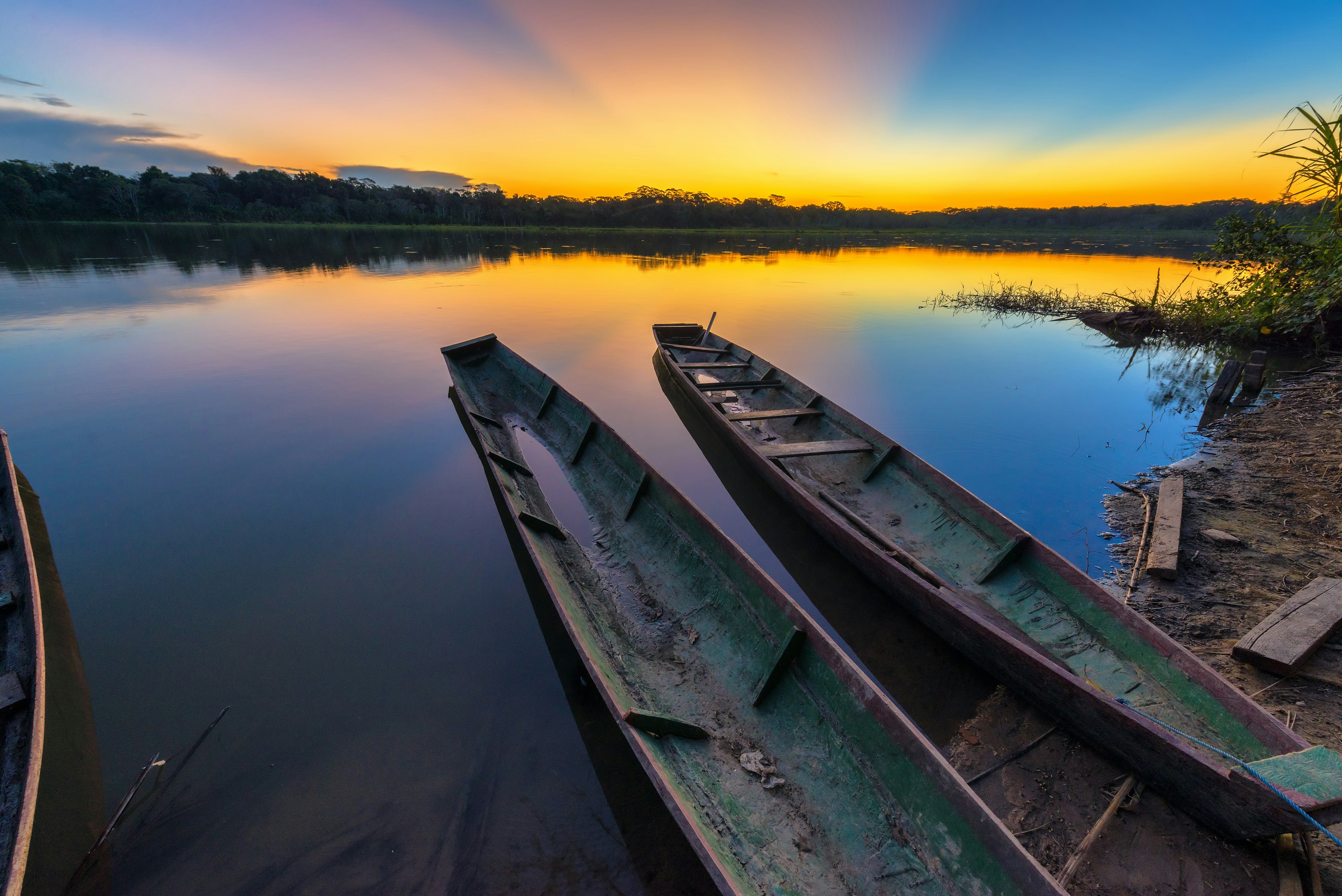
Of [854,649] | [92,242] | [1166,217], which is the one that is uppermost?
[1166,217]

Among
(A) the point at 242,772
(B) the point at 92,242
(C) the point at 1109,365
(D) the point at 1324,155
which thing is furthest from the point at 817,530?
(B) the point at 92,242

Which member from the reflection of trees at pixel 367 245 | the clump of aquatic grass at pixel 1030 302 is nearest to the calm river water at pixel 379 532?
the clump of aquatic grass at pixel 1030 302

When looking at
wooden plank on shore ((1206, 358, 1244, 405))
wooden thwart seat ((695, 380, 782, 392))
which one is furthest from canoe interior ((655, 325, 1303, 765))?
wooden plank on shore ((1206, 358, 1244, 405))

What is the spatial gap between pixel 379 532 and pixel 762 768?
4.46m

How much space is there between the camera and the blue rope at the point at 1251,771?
1919 millimetres

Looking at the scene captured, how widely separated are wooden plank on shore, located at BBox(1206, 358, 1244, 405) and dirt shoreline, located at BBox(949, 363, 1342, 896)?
2.50m

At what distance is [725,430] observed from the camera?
6.88 m

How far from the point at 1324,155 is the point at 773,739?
1120cm

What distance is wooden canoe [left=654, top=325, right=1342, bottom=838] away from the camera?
Result: 228 cm

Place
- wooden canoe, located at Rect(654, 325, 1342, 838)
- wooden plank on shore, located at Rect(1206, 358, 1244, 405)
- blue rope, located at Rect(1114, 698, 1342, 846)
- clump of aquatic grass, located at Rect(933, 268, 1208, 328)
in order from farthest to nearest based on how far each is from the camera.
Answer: clump of aquatic grass, located at Rect(933, 268, 1208, 328)
wooden plank on shore, located at Rect(1206, 358, 1244, 405)
wooden canoe, located at Rect(654, 325, 1342, 838)
blue rope, located at Rect(1114, 698, 1342, 846)

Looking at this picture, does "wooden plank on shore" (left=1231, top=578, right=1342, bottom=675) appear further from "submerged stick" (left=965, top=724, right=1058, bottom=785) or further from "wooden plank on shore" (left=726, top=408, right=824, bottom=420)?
"wooden plank on shore" (left=726, top=408, right=824, bottom=420)

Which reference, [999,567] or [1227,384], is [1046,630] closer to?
[999,567]

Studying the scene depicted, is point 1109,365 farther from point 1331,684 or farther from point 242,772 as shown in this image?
point 242,772

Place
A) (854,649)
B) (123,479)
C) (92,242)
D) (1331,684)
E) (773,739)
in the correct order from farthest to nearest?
(92,242), (123,479), (854,649), (1331,684), (773,739)
